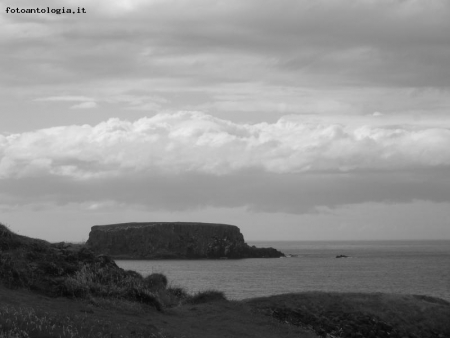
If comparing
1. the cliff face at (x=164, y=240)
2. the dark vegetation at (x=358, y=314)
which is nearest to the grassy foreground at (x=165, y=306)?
the dark vegetation at (x=358, y=314)

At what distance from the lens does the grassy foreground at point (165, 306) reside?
920 inches

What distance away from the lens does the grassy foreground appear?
23.4 metres

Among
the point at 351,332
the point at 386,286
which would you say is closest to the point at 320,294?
the point at 351,332

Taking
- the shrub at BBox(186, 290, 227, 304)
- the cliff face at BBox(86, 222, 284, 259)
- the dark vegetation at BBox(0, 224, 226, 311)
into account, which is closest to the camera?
the dark vegetation at BBox(0, 224, 226, 311)

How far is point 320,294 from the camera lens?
103 ft

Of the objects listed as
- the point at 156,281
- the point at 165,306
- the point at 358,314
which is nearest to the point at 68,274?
the point at 165,306

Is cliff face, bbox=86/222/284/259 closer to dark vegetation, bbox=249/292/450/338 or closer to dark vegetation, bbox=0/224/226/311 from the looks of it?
dark vegetation, bbox=0/224/226/311

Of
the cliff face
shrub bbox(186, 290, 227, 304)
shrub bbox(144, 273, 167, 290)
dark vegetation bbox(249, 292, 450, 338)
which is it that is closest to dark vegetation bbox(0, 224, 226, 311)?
shrub bbox(186, 290, 227, 304)

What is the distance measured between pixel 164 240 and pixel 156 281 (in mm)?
155337

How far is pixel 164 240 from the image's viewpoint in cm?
18812

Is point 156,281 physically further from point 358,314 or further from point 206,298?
point 358,314

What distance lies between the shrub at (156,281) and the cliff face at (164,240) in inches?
5968

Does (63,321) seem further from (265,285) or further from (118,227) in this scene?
(118,227)

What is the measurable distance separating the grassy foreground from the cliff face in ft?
504
